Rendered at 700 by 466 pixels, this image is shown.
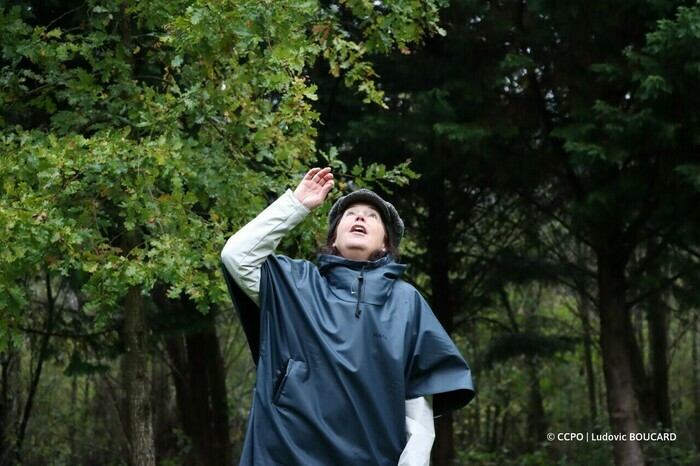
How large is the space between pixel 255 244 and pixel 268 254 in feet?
0.19

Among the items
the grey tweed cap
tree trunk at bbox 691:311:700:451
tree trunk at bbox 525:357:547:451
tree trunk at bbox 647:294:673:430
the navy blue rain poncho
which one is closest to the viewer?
the navy blue rain poncho

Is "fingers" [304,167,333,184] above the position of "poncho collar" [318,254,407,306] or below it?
above

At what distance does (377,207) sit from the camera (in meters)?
3.15

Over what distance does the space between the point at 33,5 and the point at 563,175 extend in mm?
5548

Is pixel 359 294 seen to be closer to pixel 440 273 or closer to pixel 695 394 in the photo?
pixel 440 273

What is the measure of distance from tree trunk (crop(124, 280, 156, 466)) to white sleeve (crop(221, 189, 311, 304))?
3041 millimetres

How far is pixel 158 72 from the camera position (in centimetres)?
696

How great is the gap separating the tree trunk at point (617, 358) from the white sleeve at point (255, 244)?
7315mm

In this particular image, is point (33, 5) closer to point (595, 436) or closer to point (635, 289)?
point (635, 289)

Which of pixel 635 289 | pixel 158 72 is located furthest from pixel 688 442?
pixel 158 72

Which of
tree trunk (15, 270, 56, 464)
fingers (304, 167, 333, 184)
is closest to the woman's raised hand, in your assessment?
fingers (304, 167, 333, 184)

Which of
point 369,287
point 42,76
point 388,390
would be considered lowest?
point 388,390

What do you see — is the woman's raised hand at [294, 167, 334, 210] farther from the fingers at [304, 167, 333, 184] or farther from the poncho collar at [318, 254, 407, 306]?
the poncho collar at [318, 254, 407, 306]

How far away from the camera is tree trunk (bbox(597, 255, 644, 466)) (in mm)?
9648
